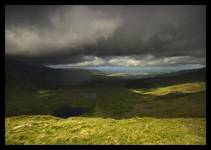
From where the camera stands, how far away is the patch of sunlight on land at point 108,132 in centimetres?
1591

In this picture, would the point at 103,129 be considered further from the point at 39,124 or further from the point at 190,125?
the point at 190,125

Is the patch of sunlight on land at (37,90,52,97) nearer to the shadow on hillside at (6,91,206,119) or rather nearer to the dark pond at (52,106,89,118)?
the shadow on hillside at (6,91,206,119)

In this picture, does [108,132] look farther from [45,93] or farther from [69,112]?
[45,93]

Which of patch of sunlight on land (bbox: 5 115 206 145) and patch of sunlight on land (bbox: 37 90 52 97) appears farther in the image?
patch of sunlight on land (bbox: 37 90 52 97)

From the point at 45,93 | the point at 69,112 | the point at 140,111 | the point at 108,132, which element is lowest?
the point at 140,111

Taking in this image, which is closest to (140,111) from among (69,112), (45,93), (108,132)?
(69,112)

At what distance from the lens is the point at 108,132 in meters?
17.3

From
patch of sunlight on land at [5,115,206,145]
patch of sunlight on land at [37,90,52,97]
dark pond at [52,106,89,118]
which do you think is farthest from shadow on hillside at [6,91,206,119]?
patch of sunlight on land at [5,115,206,145]

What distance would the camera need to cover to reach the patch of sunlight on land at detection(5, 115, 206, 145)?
15.9 m

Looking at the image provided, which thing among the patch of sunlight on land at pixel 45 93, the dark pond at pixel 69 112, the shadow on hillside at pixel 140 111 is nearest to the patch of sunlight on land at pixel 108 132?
the dark pond at pixel 69 112

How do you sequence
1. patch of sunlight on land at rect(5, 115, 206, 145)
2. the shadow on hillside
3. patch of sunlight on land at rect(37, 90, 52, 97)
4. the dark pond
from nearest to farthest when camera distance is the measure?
1. patch of sunlight on land at rect(5, 115, 206, 145)
2. the dark pond
3. the shadow on hillside
4. patch of sunlight on land at rect(37, 90, 52, 97)

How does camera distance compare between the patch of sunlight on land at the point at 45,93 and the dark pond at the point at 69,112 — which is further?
the patch of sunlight on land at the point at 45,93

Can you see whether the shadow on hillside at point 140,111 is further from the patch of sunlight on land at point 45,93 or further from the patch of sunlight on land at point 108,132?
the patch of sunlight on land at point 108,132
